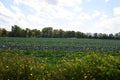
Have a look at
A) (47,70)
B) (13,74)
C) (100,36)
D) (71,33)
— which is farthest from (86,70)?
(71,33)

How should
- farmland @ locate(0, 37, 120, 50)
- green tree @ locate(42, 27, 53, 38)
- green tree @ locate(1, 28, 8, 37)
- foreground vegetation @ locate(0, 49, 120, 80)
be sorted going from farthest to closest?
green tree @ locate(42, 27, 53, 38)
green tree @ locate(1, 28, 8, 37)
farmland @ locate(0, 37, 120, 50)
foreground vegetation @ locate(0, 49, 120, 80)

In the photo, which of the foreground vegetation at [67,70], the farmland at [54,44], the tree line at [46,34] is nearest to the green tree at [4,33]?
the tree line at [46,34]

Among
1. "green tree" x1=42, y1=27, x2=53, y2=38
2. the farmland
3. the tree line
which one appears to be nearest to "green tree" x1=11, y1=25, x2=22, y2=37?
the tree line

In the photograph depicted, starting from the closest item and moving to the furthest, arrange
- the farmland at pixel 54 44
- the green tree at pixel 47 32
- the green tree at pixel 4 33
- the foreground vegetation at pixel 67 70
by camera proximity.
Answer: the foreground vegetation at pixel 67 70 → the farmland at pixel 54 44 → the green tree at pixel 4 33 → the green tree at pixel 47 32

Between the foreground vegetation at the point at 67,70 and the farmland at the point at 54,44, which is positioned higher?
the foreground vegetation at the point at 67,70

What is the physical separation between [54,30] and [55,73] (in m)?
142

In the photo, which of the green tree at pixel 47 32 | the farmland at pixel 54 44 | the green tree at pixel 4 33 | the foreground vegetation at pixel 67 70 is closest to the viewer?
the foreground vegetation at pixel 67 70

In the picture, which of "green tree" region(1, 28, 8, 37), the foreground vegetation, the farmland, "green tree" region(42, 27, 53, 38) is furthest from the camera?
"green tree" region(42, 27, 53, 38)

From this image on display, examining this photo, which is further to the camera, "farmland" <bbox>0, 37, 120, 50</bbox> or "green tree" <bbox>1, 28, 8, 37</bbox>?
"green tree" <bbox>1, 28, 8, 37</bbox>

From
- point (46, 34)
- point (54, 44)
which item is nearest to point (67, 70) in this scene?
point (54, 44)

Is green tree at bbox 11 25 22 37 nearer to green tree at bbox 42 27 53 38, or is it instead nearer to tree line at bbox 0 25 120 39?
tree line at bbox 0 25 120 39

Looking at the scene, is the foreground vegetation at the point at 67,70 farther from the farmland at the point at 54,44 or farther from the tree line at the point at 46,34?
the tree line at the point at 46,34

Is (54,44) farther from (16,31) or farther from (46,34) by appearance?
(46,34)

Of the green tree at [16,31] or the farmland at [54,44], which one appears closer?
the farmland at [54,44]
